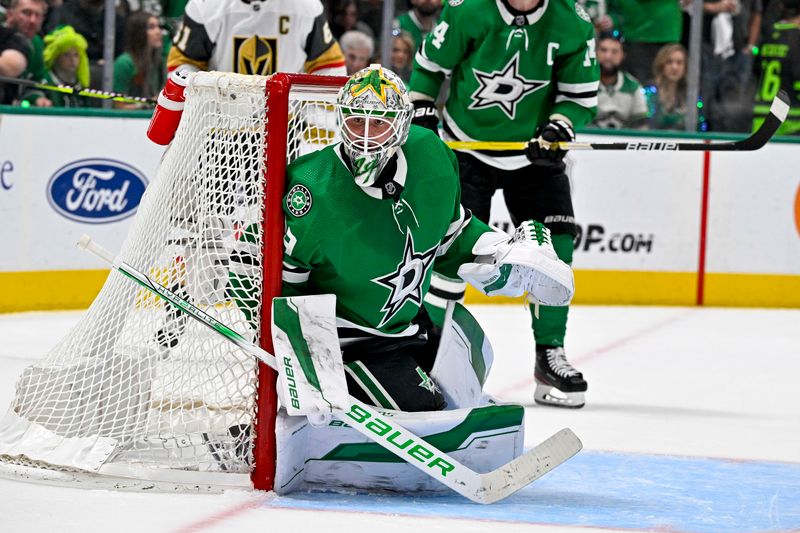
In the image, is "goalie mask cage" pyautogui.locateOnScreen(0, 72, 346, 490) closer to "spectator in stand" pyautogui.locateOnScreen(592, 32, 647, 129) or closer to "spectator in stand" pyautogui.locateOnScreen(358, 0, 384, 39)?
"spectator in stand" pyautogui.locateOnScreen(358, 0, 384, 39)

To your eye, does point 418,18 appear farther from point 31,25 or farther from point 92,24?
point 31,25

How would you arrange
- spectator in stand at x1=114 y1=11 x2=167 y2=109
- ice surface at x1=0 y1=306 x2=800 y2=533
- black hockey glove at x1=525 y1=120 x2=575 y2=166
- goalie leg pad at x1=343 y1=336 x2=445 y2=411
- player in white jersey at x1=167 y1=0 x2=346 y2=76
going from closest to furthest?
ice surface at x1=0 y1=306 x2=800 y2=533
goalie leg pad at x1=343 y1=336 x2=445 y2=411
black hockey glove at x1=525 y1=120 x2=575 y2=166
player in white jersey at x1=167 y1=0 x2=346 y2=76
spectator in stand at x1=114 y1=11 x2=167 y2=109

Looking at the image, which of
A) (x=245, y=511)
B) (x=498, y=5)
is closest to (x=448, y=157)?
(x=245, y=511)

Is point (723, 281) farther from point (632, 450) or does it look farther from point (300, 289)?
point (300, 289)

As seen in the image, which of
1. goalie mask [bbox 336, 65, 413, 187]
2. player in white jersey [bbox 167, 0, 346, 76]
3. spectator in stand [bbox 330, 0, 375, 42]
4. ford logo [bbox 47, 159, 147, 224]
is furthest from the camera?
spectator in stand [bbox 330, 0, 375, 42]

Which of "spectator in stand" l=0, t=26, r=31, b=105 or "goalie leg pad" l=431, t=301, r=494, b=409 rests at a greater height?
"spectator in stand" l=0, t=26, r=31, b=105

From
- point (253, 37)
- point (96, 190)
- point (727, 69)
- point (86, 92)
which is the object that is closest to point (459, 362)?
point (253, 37)

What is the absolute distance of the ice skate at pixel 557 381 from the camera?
378cm

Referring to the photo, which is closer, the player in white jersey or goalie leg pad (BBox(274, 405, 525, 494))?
goalie leg pad (BBox(274, 405, 525, 494))

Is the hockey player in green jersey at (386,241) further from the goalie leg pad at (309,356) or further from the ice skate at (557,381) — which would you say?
the ice skate at (557,381)

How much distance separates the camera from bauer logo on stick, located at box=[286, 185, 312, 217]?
2596 mm

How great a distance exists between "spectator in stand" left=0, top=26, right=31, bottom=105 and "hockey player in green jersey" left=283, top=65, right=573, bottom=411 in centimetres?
304

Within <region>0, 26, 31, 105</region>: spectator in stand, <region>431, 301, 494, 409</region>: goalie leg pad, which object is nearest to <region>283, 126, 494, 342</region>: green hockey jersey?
<region>431, 301, 494, 409</region>: goalie leg pad

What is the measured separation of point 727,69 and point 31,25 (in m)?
3.01
